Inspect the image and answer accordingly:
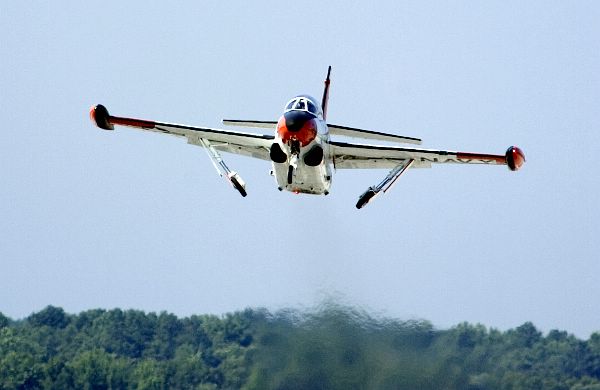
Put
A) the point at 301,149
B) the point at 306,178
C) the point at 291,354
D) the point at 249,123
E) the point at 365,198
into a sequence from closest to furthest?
the point at 301,149
the point at 306,178
the point at 365,198
the point at 249,123
the point at 291,354

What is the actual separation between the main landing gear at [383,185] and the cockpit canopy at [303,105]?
324cm

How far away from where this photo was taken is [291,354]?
56.9 metres

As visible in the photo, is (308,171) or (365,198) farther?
(365,198)

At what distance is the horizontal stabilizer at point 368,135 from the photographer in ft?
165

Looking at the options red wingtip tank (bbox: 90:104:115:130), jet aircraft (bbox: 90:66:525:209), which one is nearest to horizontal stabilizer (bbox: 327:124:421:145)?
jet aircraft (bbox: 90:66:525:209)

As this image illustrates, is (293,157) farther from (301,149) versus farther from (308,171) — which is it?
(308,171)

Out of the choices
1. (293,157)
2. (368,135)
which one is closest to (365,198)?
(368,135)

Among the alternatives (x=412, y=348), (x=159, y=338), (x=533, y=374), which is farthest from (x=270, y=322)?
(x=159, y=338)

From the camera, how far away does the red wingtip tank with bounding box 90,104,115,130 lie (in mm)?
52375

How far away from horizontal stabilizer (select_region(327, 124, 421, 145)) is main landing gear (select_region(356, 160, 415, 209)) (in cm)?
140

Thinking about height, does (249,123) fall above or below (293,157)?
above

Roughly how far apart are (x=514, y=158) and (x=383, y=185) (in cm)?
449

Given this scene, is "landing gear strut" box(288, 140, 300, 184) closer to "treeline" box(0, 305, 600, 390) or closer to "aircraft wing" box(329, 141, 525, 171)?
"aircraft wing" box(329, 141, 525, 171)

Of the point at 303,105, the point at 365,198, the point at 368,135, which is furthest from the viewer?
the point at 368,135
